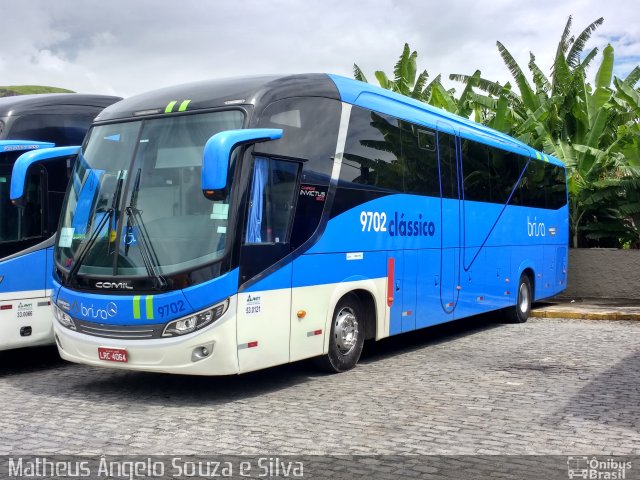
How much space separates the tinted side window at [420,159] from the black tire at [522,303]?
4540 millimetres

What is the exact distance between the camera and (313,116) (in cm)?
909

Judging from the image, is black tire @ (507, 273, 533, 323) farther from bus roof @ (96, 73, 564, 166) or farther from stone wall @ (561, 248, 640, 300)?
bus roof @ (96, 73, 564, 166)

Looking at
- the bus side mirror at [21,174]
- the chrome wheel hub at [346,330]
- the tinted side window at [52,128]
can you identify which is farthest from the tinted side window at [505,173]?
the bus side mirror at [21,174]

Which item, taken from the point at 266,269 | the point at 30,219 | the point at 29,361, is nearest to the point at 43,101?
the point at 30,219

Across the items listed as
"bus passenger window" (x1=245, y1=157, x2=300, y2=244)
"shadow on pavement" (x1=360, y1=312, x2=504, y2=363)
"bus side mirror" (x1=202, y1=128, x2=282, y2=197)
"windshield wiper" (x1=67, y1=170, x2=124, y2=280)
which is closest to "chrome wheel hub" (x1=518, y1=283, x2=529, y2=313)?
"shadow on pavement" (x1=360, y1=312, x2=504, y2=363)

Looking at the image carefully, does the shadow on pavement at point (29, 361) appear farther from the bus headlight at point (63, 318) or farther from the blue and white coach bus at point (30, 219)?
the bus headlight at point (63, 318)

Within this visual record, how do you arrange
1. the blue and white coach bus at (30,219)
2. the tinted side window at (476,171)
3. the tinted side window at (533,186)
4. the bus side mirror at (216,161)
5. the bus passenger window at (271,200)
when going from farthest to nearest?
the tinted side window at (533,186) → the tinted side window at (476,171) → the blue and white coach bus at (30,219) → the bus passenger window at (271,200) → the bus side mirror at (216,161)

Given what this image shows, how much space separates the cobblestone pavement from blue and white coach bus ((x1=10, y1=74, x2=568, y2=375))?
0.48 metres

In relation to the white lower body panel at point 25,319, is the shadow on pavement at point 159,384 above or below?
below

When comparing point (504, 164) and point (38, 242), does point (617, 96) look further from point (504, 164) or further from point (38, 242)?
point (38, 242)

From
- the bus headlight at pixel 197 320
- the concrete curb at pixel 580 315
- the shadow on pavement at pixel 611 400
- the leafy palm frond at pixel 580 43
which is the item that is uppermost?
the leafy palm frond at pixel 580 43

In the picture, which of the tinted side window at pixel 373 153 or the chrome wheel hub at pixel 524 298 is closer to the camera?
the tinted side window at pixel 373 153

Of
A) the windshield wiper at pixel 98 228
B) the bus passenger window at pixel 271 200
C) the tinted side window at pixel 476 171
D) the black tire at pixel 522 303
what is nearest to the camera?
the bus passenger window at pixel 271 200

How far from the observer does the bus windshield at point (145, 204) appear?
309 inches
